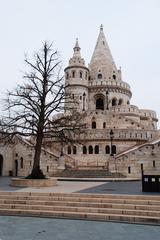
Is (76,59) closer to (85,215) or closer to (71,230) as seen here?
(85,215)

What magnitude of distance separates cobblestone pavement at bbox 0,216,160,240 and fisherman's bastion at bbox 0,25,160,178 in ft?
34.6

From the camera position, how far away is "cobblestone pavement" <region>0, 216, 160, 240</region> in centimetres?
720

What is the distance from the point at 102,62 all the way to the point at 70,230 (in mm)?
50618

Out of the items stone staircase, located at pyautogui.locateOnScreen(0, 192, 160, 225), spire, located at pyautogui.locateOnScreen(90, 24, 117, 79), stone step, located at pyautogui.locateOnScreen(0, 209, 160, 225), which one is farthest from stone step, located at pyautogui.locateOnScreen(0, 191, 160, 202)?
spire, located at pyautogui.locateOnScreen(90, 24, 117, 79)

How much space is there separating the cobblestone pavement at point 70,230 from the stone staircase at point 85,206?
584 mm

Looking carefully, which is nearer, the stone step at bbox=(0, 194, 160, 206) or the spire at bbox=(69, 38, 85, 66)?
the stone step at bbox=(0, 194, 160, 206)

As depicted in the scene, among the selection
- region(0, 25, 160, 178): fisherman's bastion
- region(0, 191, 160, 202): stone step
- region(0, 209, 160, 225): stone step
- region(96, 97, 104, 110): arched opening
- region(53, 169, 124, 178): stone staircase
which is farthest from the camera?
region(96, 97, 104, 110): arched opening

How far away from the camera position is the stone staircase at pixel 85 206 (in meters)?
9.40

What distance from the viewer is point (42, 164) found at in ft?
97.0

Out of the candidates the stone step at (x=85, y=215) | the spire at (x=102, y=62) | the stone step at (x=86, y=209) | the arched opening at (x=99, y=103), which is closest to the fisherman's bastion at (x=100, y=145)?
the arched opening at (x=99, y=103)

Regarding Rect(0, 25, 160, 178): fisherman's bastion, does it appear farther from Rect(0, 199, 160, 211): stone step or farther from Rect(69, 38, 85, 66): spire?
Rect(0, 199, 160, 211): stone step

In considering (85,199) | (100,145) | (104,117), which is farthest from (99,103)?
(85,199)

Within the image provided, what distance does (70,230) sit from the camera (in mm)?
7910

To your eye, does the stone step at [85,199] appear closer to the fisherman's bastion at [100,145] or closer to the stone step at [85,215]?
the stone step at [85,215]
